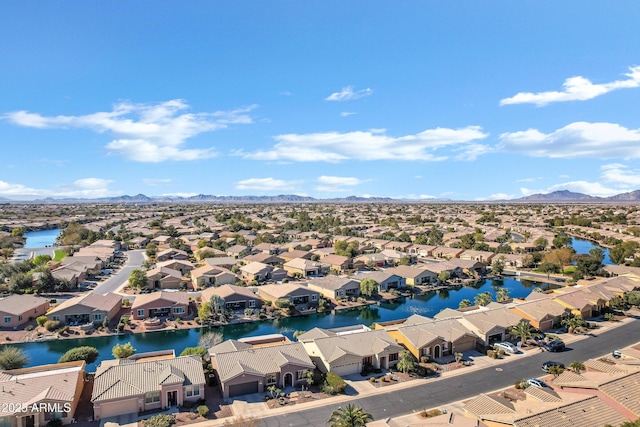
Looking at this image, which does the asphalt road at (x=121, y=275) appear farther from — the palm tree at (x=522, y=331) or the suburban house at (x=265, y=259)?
the palm tree at (x=522, y=331)

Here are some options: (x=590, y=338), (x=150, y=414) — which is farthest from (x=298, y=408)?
(x=590, y=338)

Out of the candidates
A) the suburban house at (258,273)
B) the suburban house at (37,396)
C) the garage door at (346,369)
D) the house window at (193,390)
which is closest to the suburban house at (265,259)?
the suburban house at (258,273)

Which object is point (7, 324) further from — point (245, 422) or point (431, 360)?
point (431, 360)

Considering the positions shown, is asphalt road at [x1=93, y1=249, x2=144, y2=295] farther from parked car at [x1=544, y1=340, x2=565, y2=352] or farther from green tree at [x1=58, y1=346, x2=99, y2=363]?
parked car at [x1=544, y1=340, x2=565, y2=352]

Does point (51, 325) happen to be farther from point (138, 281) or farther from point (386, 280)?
point (386, 280)

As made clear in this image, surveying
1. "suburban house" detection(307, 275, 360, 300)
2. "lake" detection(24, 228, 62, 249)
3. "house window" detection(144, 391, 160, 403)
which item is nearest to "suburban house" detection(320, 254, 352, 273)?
"suburban house" detection(307, 275, 360, 300)

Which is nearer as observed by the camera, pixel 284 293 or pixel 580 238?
pixel 284 293
